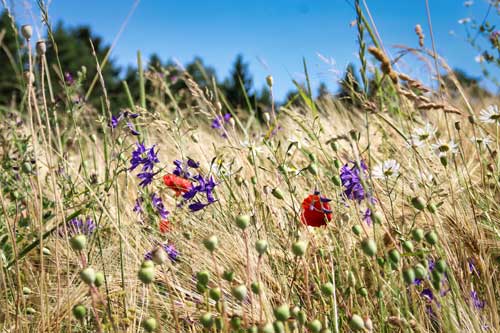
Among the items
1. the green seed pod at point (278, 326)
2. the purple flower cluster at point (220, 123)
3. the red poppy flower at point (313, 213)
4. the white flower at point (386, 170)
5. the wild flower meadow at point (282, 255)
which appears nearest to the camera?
the green seed pod at point (278, 326)

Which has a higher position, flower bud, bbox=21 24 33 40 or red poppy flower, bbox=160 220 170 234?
flower bud, bbox=21 24 33 40

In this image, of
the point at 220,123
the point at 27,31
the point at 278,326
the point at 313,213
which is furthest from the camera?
the point at 220,123

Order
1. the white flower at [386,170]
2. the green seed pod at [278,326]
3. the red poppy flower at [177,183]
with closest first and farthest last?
1. the green seed pod at [278,326]
2. the white flower at [386,170]
3. the red poppy flower at [177,183]

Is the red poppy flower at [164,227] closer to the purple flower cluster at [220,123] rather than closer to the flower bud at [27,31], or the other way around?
the purple flower cluster at [220,123]

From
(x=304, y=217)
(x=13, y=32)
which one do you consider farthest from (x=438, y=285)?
(x=13, y=32)

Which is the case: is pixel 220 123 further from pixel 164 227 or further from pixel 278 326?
pixel 278 326

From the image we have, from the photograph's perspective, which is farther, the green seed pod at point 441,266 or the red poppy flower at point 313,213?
the red poppy flower at point 313,213

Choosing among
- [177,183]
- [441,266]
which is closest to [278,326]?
[441,266]

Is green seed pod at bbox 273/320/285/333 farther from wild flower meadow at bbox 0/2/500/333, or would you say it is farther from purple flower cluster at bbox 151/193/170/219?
purple flower cluster at bbox 151/193/170/219

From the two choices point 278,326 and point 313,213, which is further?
point 313,213

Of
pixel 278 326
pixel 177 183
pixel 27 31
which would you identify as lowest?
pixel 278 326

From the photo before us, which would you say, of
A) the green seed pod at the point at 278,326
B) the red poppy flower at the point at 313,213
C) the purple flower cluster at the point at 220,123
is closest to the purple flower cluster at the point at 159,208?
the purple flower cluster at the point at 220,123

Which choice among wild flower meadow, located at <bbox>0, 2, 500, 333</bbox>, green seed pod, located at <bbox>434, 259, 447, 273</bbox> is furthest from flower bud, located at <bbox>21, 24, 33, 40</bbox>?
green seed pod, located at <bbox>434, 259, 447, 273</bbox>

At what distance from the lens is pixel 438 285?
2.46 ft
